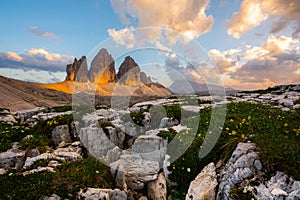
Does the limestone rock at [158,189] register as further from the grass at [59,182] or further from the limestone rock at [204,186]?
the grass at [59,182]

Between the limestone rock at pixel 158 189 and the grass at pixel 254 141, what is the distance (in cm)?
Answer: 40

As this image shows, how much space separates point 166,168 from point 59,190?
187 inches

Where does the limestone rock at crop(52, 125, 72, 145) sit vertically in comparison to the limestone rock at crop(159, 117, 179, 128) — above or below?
below

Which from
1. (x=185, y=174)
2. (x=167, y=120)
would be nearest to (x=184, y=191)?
(x=185, y=174)

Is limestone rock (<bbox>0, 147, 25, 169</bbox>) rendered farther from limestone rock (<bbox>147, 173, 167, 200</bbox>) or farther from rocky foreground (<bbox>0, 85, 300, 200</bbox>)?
limestone rock (<bbox>147, 173, 167, 200</bbox>)

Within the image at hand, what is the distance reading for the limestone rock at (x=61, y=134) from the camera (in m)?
16.1

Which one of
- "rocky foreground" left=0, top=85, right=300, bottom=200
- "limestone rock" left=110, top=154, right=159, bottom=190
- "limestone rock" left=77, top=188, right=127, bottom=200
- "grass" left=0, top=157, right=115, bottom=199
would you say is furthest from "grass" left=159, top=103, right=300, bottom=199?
"grass" left=0, top=157, right=115, bottom=199

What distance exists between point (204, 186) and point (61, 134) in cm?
1126

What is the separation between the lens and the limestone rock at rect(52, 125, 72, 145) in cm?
1609

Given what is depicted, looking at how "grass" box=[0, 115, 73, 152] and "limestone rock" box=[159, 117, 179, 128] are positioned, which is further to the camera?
"limestone rock" box=[159, 117, 179, 128]

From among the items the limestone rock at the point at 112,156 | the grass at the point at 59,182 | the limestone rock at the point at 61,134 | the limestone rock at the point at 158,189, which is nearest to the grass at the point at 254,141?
the limestone rock at the point at 158,189

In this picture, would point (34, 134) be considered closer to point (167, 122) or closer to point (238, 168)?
point (167, 122)

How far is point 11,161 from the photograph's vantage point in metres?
12.3

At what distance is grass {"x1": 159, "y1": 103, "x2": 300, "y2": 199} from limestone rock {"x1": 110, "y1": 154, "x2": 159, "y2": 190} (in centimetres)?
94
